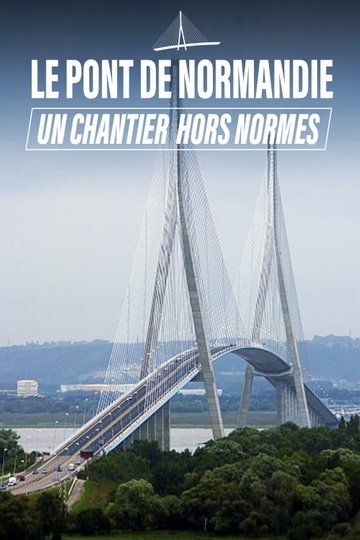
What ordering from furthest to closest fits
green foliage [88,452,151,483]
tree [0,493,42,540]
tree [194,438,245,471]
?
tree [194,438,245,471], green foliage [88,452,151,483], tree [0,493,42,540]

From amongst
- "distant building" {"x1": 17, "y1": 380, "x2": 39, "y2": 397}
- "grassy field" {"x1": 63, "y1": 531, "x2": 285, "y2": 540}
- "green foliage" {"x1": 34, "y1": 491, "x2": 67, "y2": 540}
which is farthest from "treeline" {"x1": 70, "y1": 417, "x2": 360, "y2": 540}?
"distant building" {"x1": 17, "y1": 380, "x2": 39, "y2": 397}

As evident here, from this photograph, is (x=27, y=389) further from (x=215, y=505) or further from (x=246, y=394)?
(x=215, y=505)

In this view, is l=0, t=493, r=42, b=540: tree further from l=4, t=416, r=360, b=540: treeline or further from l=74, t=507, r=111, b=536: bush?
l=74, t=507, r=111, b=536: bush

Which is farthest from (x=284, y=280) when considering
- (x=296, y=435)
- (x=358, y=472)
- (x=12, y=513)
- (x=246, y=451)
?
(x=12, y=513)

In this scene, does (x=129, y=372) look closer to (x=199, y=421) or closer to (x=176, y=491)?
(x=176, y=491)

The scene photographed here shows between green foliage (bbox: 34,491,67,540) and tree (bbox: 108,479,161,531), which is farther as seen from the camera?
tree (bbox: 108,479,161,531)

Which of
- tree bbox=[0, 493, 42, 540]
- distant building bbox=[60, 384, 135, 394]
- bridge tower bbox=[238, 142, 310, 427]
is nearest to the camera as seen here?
tree bbox=[0, 493, 42, 540]

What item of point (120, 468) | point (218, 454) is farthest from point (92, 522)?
point (218, 454)
